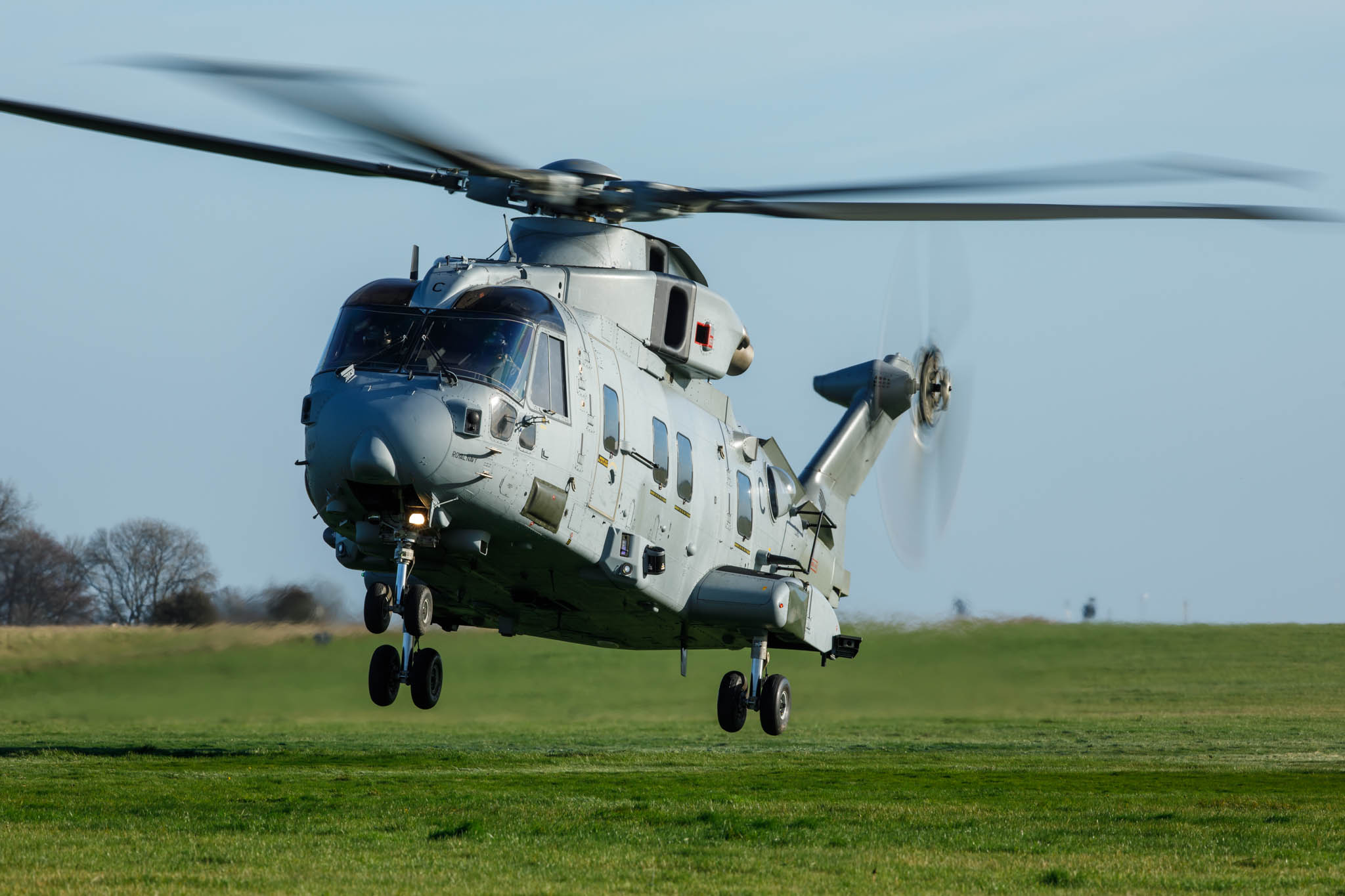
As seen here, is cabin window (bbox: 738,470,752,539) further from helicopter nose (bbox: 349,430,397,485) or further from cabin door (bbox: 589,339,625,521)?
helicopter nose (bbox: 349,430,397,485)

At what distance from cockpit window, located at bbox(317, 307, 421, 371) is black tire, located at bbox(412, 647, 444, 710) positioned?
3.30 m

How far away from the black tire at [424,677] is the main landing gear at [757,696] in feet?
13.8

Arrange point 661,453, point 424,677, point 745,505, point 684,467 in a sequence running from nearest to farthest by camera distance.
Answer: point 424,677 < point 661,453 < point 684,467 < point 745,505

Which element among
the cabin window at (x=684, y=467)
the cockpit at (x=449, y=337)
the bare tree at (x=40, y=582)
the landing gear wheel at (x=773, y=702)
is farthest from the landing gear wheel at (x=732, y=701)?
the bare tree at (x=40, y=582)

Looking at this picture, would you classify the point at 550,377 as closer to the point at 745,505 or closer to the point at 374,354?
the point at 374,354

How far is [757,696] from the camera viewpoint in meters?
20.6

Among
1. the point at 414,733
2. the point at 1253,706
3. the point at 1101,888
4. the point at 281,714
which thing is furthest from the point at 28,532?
the point at 1253,706

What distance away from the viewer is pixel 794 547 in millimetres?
23625

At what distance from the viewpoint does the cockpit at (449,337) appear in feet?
53.1

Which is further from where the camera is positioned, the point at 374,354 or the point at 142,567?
the point at 142,567

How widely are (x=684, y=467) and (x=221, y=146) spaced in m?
6.55

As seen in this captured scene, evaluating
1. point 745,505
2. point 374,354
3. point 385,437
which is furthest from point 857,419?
point 385,437

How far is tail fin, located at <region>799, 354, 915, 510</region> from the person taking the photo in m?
25.8

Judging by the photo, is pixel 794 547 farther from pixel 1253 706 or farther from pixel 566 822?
pixel 1253 706
